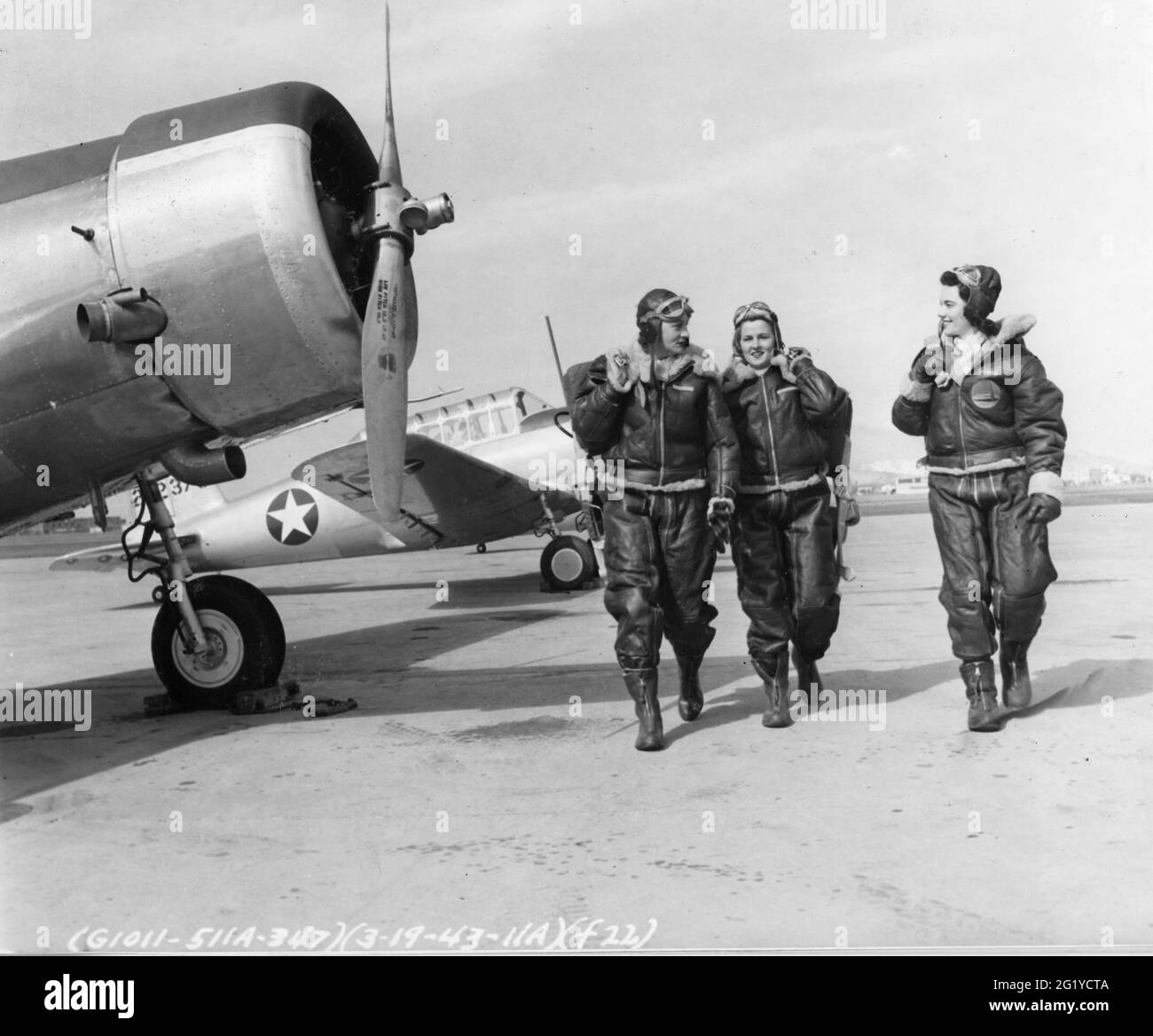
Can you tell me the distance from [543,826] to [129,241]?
325 centimetres

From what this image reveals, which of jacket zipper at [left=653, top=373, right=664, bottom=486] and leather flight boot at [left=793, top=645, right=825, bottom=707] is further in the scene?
leather flight boot at [left=793, top=645, right=825, bottom=707]

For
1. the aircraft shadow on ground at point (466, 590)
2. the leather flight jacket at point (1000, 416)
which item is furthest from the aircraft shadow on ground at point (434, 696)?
the aircraft shadow on ground at point (466, 590)

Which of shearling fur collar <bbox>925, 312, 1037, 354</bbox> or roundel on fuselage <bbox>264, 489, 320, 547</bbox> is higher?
shearling fur collar <bbox>925, 312, 1037, 354</bbox>

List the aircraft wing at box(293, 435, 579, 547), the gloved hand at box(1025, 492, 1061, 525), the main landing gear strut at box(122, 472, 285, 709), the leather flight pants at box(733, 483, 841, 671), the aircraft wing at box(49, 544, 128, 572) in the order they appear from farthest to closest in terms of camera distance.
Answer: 1. the aircraft wing at box(49, 544, 128, 572)
2. the aircraft wing at box(293, 435, 579, 547)
3. the main landing gear strut at box(122, 472, 285, 709)
4. the leather flight pants at box(733, 483, 841, 671)
5. the gloved hand at box(1025, 492, 1061, 525)

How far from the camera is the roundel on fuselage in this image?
15.2 metres

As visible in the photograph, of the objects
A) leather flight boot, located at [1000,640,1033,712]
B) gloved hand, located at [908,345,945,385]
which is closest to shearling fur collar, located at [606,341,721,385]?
gloved hand, located at [908,345,945,385]

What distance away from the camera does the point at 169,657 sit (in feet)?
23.5

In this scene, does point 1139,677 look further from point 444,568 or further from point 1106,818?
point 444,568

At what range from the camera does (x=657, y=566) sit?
576 centimetres

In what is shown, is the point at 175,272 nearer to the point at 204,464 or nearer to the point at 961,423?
the point at 204,464

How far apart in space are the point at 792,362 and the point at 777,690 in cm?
166

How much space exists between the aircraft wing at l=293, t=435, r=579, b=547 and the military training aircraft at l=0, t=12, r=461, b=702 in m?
8.43

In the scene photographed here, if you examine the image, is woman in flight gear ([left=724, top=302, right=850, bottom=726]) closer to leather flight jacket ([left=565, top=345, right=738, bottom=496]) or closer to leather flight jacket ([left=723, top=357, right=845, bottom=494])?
leather flight jacket ([left=723, top=357, right=845, bottom=494])

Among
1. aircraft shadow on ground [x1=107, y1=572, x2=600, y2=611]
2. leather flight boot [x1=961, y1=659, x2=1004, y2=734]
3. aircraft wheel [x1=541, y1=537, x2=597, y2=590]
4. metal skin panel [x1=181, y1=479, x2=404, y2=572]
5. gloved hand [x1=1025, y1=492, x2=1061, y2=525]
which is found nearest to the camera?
gloved hand [x1=1025, y1=492, x2=1061, y2=525]
